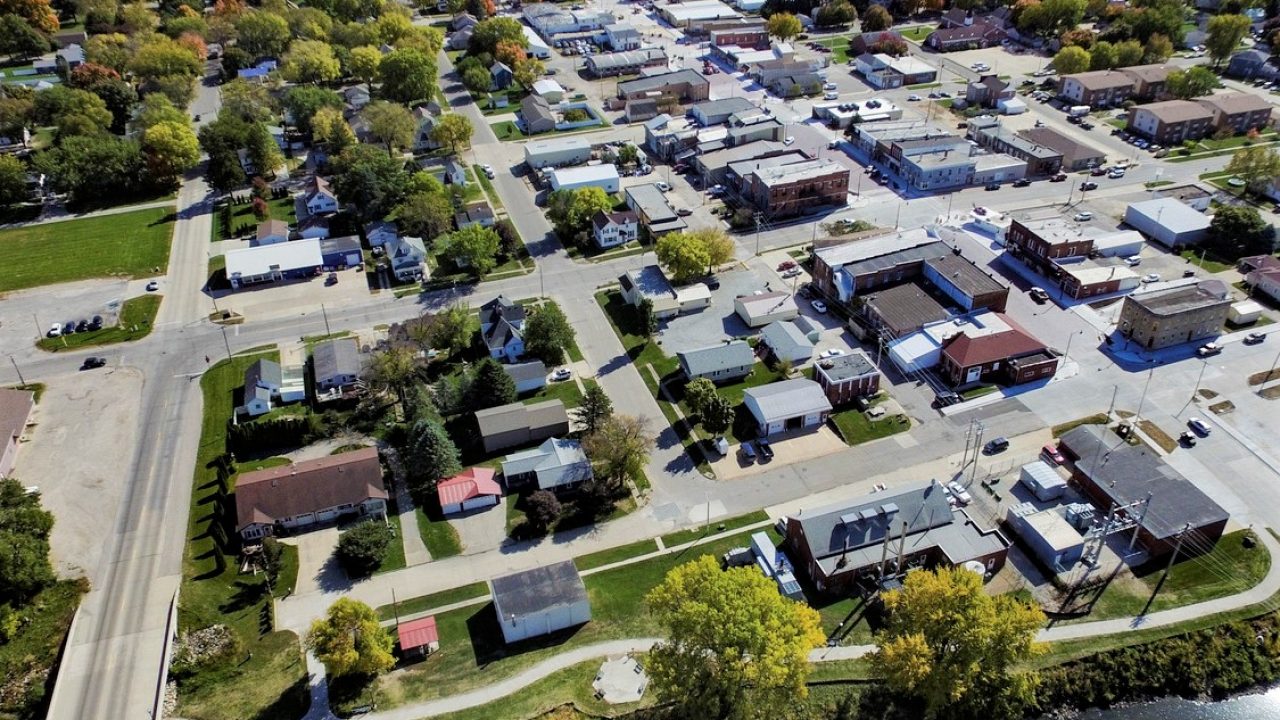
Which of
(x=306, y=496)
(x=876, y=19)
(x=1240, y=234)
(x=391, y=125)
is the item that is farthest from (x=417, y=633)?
(x=876, y=19)

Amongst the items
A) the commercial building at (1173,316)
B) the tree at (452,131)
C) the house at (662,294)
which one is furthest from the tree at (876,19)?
the commercial building at (1173,316)

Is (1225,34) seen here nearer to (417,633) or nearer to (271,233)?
(271,233)

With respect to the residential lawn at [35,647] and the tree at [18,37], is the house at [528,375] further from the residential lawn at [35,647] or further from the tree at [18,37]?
the tree at [18,37]

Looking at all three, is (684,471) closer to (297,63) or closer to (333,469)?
(333,469)

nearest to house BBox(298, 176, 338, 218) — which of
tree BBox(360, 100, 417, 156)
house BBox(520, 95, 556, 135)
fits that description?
tree BBox(360, 100, 417, 156)

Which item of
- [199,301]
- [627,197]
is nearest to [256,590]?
[199,301]

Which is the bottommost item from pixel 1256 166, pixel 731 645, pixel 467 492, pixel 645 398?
pixel 645 398

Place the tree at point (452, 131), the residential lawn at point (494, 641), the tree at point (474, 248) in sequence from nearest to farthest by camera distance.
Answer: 1. the residential lawn at point (494, 641)
2. the tree at point (474, 248)
3. the tree at point (452, 131)
